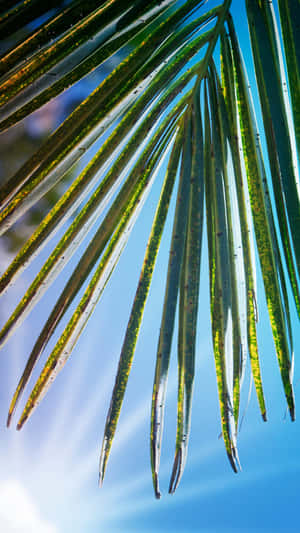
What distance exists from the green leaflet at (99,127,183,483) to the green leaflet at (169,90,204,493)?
5cm

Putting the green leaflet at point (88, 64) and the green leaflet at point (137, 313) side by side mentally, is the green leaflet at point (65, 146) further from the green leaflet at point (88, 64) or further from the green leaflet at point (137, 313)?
the green leaflet at point (137, 313)

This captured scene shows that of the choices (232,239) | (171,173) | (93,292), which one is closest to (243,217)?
(232,239)

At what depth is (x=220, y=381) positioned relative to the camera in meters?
0.57

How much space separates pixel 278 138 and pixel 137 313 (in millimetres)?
343

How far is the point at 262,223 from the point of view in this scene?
548 millimetres

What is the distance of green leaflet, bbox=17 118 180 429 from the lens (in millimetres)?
634

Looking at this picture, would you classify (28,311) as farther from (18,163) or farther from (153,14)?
(153,14)

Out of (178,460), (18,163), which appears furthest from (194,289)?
(18,163)

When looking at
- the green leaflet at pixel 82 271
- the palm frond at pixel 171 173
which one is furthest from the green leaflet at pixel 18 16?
the green leaflet at pixel 82 271

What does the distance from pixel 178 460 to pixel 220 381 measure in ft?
0.45

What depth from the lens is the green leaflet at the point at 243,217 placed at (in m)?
0.56

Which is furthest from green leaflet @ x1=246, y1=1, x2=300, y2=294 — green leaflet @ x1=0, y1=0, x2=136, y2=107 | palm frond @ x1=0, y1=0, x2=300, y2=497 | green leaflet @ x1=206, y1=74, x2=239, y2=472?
green leaflet @ x1=0, y1=0, x2=136, y2=107

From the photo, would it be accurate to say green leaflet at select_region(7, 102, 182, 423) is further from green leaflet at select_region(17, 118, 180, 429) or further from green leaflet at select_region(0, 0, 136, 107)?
green leaflet at select_region(0, 0, 136, 107)

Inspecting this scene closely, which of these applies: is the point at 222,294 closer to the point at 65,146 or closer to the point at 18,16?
the point at 65,146
